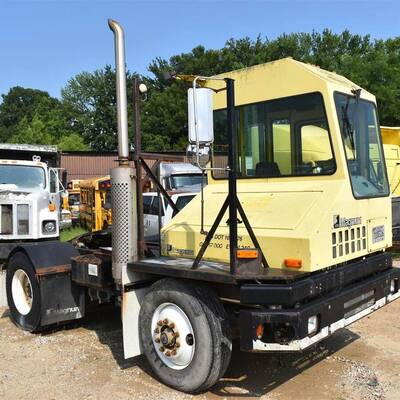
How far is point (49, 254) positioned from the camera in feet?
20.2

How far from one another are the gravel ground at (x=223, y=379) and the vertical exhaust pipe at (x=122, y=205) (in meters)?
0.98

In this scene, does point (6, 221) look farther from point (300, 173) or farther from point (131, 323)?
point (300, 173)

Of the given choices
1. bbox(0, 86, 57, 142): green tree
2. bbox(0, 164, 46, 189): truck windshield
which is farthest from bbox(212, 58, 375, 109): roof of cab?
bbox(0, 86, 57, 142): green tree

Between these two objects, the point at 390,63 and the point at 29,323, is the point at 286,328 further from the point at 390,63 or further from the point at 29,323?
the point at 390,63

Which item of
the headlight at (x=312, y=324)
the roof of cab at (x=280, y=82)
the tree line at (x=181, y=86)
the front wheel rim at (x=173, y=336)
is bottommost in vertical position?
the front wheel rim at (x=173, y=336)

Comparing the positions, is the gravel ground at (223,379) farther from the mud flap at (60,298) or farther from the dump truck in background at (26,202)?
the dump truck in background at (26,202)

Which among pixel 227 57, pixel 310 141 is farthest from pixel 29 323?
pixel 227 57

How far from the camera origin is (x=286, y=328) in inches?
155

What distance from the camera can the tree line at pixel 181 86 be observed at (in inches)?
1086

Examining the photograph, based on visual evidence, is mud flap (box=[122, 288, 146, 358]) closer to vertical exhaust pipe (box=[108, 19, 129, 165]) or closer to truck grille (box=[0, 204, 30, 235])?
vertical exhaust pipe (box=[108, 19, 129, 165])

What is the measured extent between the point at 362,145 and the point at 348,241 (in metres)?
1.01

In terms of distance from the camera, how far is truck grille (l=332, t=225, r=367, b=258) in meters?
4.36

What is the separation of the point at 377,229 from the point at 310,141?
1172 mm

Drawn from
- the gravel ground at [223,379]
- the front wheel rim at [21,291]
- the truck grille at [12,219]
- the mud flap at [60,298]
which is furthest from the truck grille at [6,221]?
the mud flap at [60,298]
